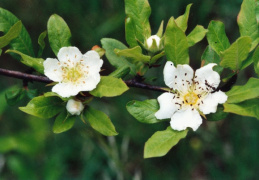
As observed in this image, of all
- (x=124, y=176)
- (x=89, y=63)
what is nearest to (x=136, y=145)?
(x=124, y=176)

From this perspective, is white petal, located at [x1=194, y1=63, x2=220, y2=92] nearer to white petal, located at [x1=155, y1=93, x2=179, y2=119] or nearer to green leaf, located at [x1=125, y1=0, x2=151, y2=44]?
white petal, located at [x1=155, y1=93, x2=179, y2=119]

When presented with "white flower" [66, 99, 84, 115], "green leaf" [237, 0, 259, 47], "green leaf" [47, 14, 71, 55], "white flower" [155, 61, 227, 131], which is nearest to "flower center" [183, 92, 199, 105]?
"white flower" [155, 61, 227, 131]

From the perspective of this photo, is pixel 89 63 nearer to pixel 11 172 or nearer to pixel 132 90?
pixel 132 90

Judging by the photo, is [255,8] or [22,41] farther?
[22,41]

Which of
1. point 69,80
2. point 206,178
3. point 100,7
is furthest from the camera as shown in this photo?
point 206,178

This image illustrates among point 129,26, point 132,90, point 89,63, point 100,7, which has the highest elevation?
point 129,26

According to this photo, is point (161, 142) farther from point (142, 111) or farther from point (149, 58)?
point (149, 58)

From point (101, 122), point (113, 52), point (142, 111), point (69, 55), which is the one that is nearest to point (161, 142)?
point (142, 111)
